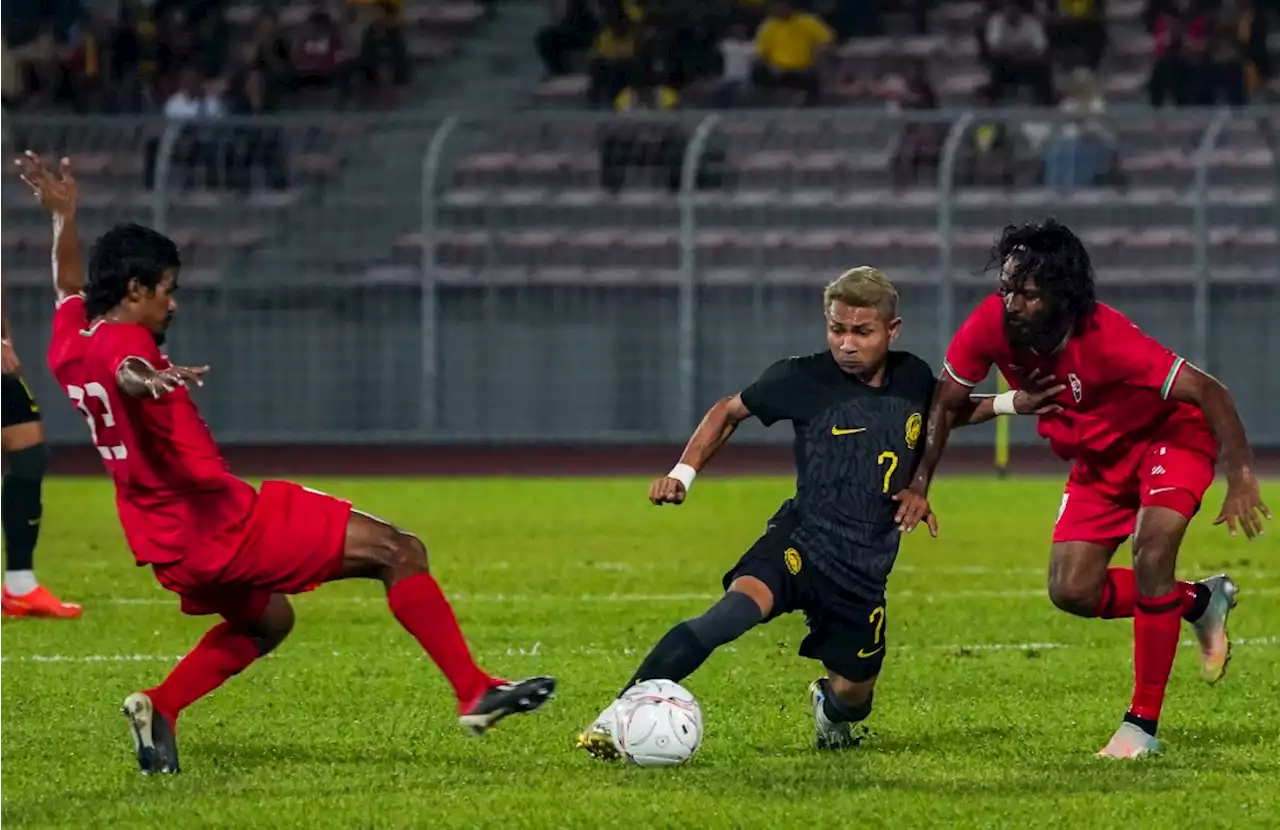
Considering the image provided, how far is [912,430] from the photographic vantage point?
677 cm

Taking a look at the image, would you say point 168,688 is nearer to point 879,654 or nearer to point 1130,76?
point 879,654

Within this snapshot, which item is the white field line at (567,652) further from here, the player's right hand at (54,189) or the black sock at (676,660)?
the black sock at (676,660)

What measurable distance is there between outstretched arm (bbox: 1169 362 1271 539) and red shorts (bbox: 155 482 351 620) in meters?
2.61

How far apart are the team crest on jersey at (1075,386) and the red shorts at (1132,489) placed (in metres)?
0.34

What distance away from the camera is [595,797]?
5895mm

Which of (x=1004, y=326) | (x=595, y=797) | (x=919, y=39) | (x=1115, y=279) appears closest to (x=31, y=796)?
(x=595, y=797)

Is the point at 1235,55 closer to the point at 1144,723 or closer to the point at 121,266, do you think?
the point at 1144,723

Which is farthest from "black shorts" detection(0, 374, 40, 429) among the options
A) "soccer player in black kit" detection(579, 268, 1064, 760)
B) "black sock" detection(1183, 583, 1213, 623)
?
"black sock" detection(1183, 583, 1213, 623)

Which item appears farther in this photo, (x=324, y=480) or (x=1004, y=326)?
(x=324, y=480)

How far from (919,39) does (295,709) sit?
658 inches

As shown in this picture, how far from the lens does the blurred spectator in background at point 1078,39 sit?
2188 centimetres

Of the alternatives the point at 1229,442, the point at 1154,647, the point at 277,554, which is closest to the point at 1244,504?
the point at 1229,442

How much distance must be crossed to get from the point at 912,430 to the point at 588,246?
12918mm

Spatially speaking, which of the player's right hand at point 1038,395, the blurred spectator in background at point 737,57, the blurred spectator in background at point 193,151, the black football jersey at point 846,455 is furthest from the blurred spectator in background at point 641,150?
the black football jersey at point 846,455
